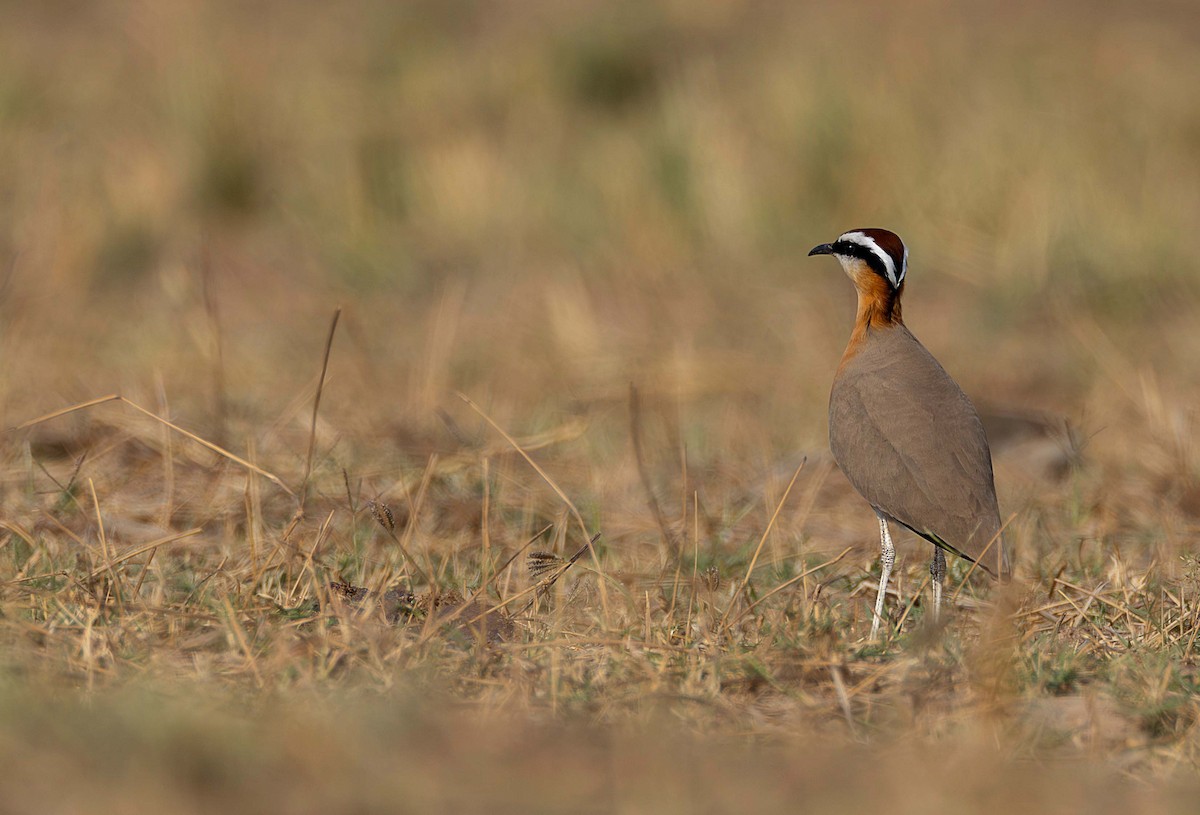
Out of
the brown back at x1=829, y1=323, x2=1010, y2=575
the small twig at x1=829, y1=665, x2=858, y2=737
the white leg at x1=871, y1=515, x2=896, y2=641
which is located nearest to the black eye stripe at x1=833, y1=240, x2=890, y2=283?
the brown back at x1=829, y1=323, x2=1010, y2=575

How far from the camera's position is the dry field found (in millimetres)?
2986

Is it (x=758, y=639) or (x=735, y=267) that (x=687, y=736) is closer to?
(x=758, y=639)

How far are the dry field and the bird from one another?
0.63 feet

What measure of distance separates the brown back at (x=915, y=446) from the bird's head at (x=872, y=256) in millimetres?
155

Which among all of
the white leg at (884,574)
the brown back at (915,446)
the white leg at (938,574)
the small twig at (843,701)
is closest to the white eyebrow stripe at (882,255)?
the brown back at (915,446)

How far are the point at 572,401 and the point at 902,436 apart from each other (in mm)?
2927

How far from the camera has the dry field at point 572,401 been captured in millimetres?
2986

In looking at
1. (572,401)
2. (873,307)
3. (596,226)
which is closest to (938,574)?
(873,307)

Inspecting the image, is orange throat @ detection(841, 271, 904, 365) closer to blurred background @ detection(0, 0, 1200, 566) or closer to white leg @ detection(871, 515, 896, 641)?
white leg @ detection(871, 515, 896, 641)

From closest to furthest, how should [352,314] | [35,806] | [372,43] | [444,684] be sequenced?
[35,806] < [444,684] < [352,314] < [372,43]

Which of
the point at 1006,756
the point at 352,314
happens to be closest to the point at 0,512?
the point at 1006,756

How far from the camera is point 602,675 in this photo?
3449 millimetres

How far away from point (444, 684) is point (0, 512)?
1.93 meters

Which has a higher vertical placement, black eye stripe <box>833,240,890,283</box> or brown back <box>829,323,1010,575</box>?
black eye stripe <box>833,240,890,283</box>
